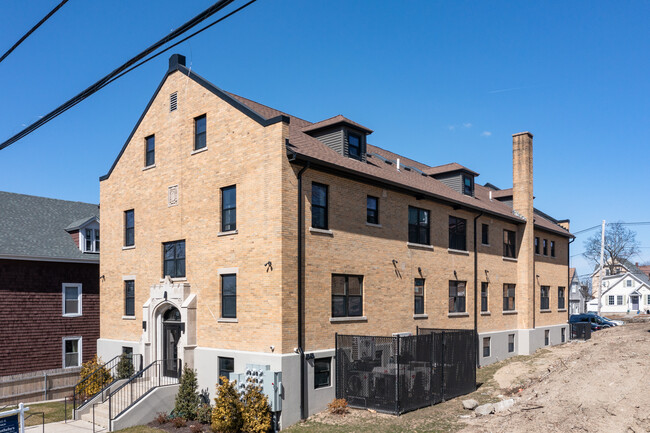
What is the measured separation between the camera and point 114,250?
27.0 metres

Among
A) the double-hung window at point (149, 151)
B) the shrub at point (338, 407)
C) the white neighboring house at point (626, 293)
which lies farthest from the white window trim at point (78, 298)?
the white neighboring house at point (626, 293)

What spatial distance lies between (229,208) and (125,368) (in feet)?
30.3

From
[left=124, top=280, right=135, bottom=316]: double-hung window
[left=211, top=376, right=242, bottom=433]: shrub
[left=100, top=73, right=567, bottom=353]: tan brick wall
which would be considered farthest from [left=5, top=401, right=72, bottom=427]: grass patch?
[left=211, top=376, right=242, bottom=433]: shrub

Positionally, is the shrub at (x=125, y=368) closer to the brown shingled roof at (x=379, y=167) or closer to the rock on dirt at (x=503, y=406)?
the brown shingled roof at (x=379, y=167)

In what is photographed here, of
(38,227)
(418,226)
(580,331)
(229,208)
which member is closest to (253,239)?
(229,208)

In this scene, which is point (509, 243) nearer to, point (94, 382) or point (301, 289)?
point (301, 289)

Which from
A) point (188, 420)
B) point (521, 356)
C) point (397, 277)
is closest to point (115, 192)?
point (188, 420)

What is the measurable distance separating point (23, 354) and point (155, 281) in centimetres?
881

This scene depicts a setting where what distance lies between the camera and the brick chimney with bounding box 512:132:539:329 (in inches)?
1340

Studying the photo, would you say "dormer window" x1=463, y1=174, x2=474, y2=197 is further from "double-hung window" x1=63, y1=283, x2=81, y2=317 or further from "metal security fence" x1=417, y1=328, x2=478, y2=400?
"double-hung window" x1=63, y1=283, x2=81, y2=317

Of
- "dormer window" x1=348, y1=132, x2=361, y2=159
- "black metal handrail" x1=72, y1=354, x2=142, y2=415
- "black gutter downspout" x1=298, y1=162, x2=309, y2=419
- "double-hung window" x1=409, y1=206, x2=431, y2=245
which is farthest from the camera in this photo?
"double-hung window" x1=409, y1=206, x2=431, y2=245

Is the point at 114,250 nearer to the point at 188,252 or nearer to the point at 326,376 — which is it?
the point at 188,252

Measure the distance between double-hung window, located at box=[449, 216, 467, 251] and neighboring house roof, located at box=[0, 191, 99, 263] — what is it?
19.4 meters

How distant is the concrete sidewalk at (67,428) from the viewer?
63.7ft
